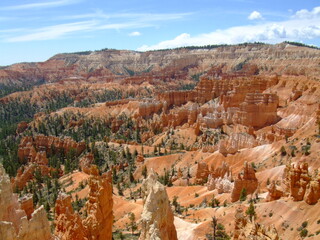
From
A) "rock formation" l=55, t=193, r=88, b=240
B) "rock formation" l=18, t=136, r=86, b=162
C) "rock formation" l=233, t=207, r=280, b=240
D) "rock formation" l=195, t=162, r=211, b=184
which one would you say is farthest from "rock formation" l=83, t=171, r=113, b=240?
"rock formation" l=18, t=136, r=86, b=162

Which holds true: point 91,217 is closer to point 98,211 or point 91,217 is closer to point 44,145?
point 98,211

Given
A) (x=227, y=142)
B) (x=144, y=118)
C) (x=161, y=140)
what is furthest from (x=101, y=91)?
(x=227, y=142)

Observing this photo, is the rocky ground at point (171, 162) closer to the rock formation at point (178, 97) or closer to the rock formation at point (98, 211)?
the rock formation at point (98, 211)

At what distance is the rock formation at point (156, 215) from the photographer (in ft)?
48.6

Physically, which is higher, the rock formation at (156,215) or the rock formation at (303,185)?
the rock formation at (156,215)

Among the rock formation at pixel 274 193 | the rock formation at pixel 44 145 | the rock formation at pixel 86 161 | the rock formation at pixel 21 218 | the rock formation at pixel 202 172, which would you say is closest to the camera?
the rock formation at pixel 21 218

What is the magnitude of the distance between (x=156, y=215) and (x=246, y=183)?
2387 centimetres

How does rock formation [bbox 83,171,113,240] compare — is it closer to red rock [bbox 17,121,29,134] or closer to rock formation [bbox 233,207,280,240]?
rock formation [bbox 233,207,280,240]

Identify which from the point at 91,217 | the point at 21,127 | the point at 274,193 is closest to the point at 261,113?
the point at 274,193

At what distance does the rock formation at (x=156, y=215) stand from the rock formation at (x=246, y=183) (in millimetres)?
20915

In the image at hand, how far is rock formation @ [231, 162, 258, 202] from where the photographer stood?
36656mm

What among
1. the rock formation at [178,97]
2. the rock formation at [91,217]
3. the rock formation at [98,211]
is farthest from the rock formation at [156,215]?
the rock formation at [178,97]

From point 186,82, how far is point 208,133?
94.0m

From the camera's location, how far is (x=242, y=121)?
238 feet
